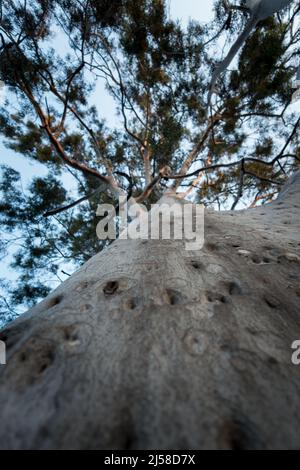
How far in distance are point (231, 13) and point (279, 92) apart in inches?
55.6

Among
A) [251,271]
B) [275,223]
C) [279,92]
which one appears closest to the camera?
[251,271]

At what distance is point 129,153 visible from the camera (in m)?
5.15

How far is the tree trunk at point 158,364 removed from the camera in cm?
33

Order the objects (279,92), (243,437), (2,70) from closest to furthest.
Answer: (243,437)
(2,70)
(279,92)

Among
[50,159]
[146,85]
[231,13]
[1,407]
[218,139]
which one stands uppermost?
[231,13]

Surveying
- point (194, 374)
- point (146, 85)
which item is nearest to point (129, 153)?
point (146, 85)

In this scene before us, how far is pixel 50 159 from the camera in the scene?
4664 mm

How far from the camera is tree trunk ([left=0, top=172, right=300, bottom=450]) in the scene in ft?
1.07

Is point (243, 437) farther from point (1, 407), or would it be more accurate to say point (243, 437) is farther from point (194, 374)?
point (1, 407)

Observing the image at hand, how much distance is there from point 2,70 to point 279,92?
4.41 meters

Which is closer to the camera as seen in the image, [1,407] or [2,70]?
[1,407]

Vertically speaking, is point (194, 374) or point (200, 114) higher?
point (200, 114)

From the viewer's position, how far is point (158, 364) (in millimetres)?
425

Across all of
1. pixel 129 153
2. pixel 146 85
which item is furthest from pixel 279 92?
pixel 129 153
